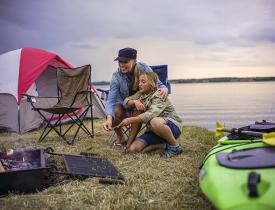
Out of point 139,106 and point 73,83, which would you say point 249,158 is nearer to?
point 139,106

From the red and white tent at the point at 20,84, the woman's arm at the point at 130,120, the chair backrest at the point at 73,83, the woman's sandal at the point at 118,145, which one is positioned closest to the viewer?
the woman's arm at the point at 130,120

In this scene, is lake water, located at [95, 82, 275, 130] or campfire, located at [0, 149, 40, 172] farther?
lake water, located at [95, 82, 275, 130]

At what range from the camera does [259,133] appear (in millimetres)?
2895

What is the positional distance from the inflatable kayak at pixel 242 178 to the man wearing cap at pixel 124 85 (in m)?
1.89

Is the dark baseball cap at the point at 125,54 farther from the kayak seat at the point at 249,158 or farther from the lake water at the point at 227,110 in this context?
the lake water at the point at 227,110

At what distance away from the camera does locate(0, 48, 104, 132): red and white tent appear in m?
6.79

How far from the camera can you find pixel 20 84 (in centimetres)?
676

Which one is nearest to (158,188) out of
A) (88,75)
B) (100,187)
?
(100,187)

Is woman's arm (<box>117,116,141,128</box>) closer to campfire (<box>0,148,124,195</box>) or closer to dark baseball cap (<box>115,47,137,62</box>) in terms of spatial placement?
campfire (<box>0,148,124,195</box>)

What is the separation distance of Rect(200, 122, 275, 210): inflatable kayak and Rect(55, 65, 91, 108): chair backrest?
153 inches

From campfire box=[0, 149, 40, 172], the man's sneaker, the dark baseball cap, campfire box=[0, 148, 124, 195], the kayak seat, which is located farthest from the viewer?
the dark baseball cap

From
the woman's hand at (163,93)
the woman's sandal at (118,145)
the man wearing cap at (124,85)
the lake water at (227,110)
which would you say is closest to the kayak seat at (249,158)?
the woman's hand at (163,93)

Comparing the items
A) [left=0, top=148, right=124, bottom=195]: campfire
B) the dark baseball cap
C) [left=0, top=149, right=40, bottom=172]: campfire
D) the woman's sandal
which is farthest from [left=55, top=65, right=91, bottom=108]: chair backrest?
[left=0, top=149, right=40, bottom=172]: campfire

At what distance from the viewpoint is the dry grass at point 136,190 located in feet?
8.82
